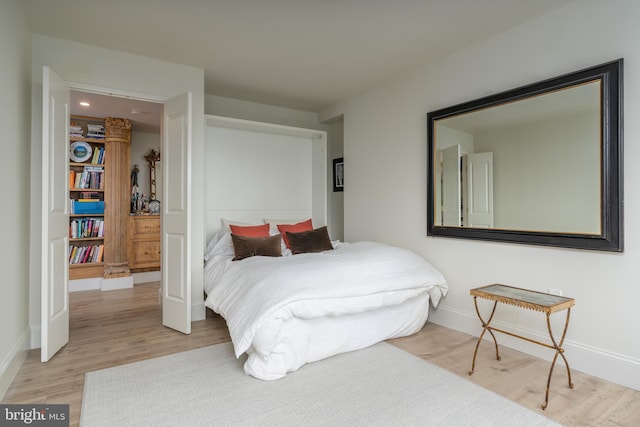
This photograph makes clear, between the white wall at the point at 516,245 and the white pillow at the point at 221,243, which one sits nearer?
the white wall at the point at 516,245

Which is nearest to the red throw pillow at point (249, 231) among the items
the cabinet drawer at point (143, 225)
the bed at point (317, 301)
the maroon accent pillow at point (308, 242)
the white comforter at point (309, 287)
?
the maroon accent pillow at point (308, 242)

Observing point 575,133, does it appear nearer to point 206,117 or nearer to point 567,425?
point 567,425

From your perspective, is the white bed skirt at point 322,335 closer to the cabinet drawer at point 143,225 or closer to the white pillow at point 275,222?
the white pillow at point 275,222

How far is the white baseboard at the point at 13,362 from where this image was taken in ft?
6.98

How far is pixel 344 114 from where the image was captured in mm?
4664

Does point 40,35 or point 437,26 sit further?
point 40,35

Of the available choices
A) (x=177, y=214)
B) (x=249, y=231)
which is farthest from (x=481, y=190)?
(x=177, y=214)

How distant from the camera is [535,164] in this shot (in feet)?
8.77

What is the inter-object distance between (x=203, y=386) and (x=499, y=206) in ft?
8.57

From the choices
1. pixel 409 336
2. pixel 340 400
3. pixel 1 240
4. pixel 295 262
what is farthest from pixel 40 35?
pixel 409 336

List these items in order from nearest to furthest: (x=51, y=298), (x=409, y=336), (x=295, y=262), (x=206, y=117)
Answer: (x=51, y=298) → (x=295, y=262) → (x=409, y=336) → (x=206, y=117)

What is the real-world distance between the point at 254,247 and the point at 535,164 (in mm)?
2559

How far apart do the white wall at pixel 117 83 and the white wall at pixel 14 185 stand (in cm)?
8

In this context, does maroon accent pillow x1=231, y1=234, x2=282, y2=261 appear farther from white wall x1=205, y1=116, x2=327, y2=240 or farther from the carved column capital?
the carved column capital
